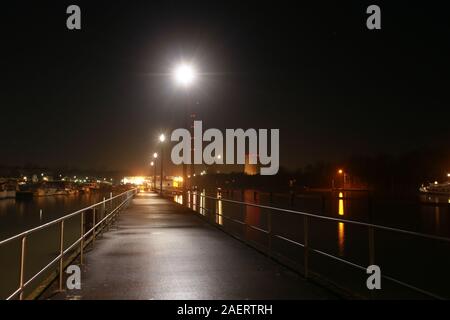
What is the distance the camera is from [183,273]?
8.65 metres

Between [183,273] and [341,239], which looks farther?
[341,239]

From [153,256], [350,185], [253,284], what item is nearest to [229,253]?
[153,256]

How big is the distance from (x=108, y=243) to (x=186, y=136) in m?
13.2

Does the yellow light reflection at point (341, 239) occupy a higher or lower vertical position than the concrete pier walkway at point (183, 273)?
lower

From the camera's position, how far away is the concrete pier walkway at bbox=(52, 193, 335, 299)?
7.10 meters

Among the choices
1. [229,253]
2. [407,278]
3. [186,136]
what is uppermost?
[186,136]

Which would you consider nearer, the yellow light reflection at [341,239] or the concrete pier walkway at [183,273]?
the concrete pier walkway at [183,273]

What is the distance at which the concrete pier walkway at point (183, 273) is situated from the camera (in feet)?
23.3

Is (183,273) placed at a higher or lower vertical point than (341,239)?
higher

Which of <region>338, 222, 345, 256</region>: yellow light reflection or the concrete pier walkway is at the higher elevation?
the concrete pier walkway

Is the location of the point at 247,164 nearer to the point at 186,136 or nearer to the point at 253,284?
the point at 186,136

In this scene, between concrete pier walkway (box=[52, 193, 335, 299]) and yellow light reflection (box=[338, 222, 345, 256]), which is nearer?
concrete pier walkway (box=[52, 193, 335, 299])
